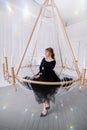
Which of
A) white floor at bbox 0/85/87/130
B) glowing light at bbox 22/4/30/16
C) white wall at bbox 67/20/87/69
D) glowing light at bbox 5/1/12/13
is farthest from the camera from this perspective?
white wall at bbox 67/20/87/69

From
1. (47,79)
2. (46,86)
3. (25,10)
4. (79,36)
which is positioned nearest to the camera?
(46,86)

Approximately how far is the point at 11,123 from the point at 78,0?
2.55 m

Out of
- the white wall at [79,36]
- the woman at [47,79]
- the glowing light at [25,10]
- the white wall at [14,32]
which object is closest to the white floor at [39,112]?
the woman at [47,79]

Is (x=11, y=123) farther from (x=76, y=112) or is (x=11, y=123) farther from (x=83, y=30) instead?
(x=83, y=30)

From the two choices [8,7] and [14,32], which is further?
[14,32]

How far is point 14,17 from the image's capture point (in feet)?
10.8

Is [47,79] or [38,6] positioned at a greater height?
[38,6]

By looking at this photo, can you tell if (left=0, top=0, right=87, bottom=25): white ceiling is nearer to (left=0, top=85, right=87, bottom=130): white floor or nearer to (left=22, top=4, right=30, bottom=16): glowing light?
(left=22, top=4, right=30, bottom=16): glowing light

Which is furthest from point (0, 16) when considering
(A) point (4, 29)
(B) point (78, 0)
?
(B) point (78, 0)

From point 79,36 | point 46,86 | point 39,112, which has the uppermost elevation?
point 79,36

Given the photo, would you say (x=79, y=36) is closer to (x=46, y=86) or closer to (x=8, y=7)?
(x=8, y=7)

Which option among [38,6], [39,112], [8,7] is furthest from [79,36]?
[39,112]

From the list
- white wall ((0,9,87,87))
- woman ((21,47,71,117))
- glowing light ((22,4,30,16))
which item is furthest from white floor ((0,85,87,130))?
glowing light ((22,4,30,16))

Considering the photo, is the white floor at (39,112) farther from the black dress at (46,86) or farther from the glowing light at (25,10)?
the glowing light at (25,10)
